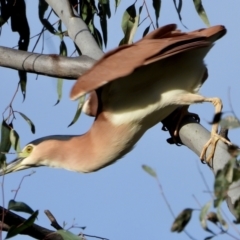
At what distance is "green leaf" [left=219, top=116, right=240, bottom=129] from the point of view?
51.4 inches

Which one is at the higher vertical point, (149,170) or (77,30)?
(77,30)

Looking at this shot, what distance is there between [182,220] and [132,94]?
97cm

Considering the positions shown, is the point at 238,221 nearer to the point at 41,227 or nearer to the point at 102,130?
the point at 41,227

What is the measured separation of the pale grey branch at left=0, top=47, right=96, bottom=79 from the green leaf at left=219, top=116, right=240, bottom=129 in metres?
0.85

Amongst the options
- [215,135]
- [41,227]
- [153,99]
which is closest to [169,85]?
[153,99]

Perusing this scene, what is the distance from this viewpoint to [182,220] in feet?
4.19

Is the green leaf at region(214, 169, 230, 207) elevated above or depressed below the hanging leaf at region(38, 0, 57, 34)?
below

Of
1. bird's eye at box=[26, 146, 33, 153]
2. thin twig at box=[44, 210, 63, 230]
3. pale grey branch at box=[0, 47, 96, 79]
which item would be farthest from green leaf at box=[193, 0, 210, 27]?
thin twig at box=[44, 210, 63, 230]

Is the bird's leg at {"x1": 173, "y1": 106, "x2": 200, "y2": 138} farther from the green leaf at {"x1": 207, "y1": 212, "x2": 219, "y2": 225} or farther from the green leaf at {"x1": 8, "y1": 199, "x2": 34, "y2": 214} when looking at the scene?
the green leaf at {"x1": 207, "y1": 212, "x2": 219, "y2": 225}

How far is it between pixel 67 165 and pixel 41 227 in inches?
21.9

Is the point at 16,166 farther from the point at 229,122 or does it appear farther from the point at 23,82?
the point at 229,122

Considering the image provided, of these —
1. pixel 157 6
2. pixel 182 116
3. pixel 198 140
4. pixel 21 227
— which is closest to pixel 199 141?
pixel 198 140

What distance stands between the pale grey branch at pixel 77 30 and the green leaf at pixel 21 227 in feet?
2.03

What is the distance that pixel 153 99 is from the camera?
2.19m
